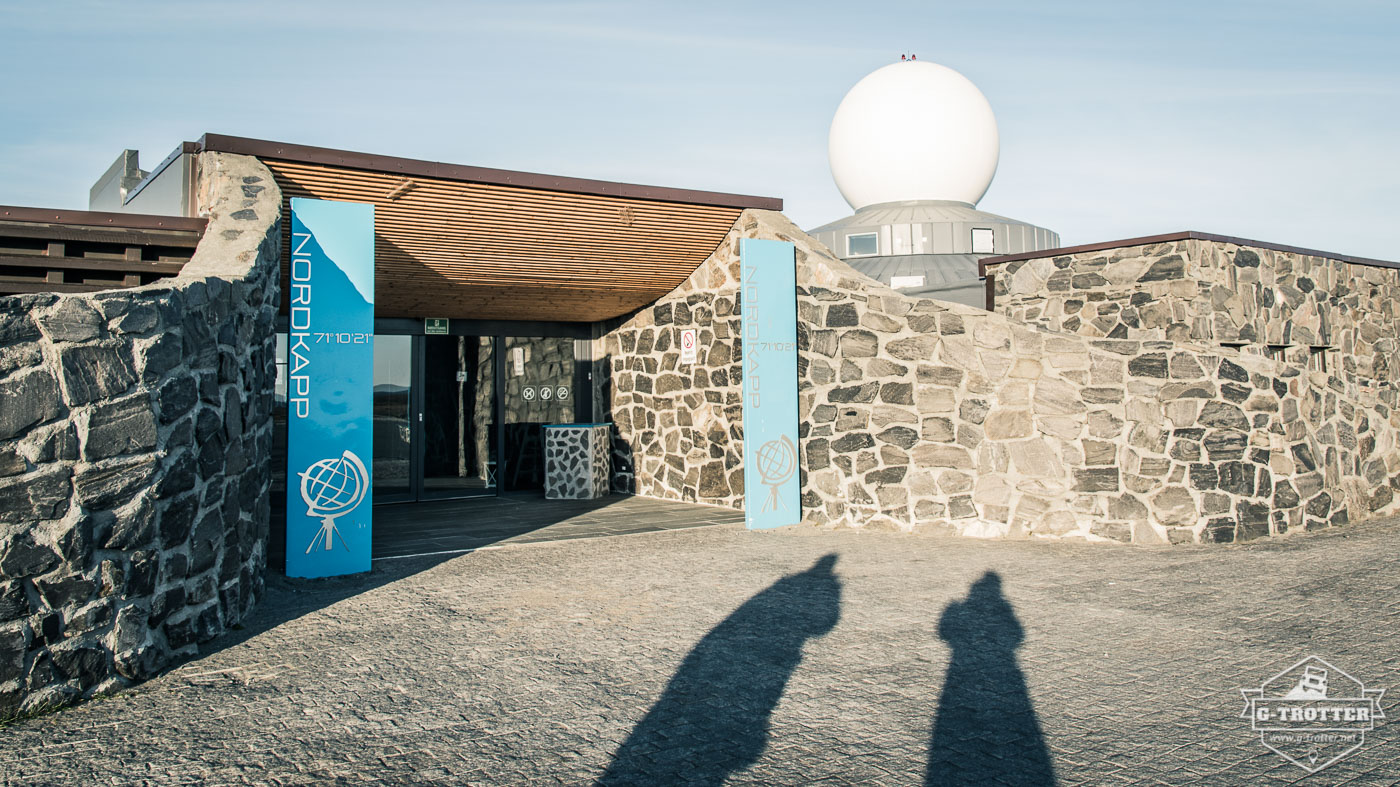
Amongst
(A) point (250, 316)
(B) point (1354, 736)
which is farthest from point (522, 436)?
(B) point (1354, 736)

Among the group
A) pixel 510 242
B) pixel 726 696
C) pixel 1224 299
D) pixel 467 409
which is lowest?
pixel 726 696

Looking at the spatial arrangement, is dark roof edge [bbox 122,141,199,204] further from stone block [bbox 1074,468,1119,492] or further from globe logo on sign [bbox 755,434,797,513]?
stone block [bbox 1074,468,1119,492]

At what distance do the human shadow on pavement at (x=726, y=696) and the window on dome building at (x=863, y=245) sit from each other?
15324 millimetres

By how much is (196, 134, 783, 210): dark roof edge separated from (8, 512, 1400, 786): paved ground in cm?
341

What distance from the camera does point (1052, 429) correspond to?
8258 millimetres

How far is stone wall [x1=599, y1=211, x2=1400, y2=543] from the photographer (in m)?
7.94

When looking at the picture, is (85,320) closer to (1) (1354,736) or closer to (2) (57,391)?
(2) (57,391)

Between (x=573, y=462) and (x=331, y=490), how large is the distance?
5361mm

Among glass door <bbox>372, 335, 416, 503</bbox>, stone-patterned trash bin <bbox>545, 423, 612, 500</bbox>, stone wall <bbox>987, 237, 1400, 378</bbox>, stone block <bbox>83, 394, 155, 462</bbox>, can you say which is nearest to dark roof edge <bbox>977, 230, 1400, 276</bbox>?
stone wall <bbox>987, 237, 1400, 378</bbox>

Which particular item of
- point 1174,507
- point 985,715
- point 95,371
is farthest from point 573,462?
point 985,715

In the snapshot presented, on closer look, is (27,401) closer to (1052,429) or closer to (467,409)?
(1052,429)

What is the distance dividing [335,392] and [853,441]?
4867mm

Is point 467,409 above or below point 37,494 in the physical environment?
above

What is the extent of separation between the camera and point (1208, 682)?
4.30 metres
